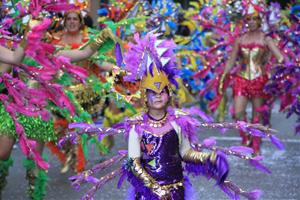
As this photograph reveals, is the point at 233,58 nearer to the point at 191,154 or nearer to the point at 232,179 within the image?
the point at 232,179

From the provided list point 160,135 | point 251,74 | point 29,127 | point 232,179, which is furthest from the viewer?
point 251,74

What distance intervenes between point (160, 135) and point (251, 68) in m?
5.72

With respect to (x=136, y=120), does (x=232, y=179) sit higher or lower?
lower

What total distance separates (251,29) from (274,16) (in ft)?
6.33

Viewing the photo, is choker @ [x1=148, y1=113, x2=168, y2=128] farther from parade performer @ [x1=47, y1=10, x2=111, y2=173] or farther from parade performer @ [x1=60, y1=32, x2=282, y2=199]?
parade performer @ [x1=47, y1=10, x2=111, y2=173]

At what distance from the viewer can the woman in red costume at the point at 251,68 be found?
11383mm

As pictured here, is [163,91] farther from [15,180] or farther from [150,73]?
[15,180]

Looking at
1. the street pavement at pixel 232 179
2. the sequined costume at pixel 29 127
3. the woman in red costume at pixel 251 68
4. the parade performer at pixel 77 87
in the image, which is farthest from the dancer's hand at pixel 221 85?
the sequined costume at pixel 29 127

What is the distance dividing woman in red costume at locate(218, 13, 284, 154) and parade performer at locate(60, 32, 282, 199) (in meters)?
5.23

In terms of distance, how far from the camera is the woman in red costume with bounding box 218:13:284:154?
11.4 m

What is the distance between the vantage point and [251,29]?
11.5 m

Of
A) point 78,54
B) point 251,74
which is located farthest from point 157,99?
point 251,74

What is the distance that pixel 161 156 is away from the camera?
5984 millimetres

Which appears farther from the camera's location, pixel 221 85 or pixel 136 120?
pixel 221 85
